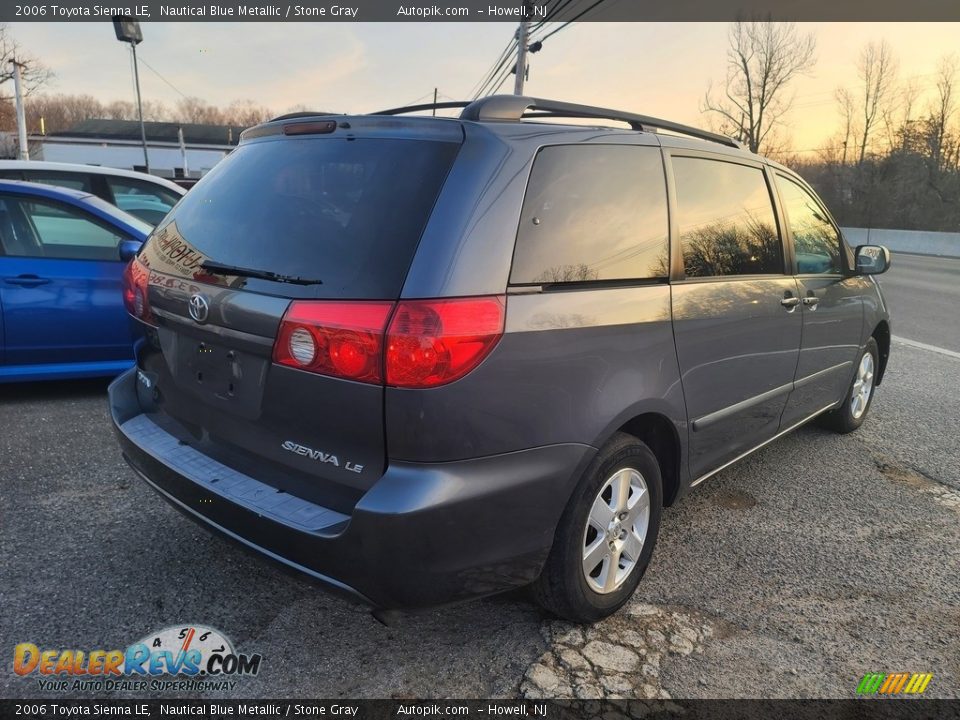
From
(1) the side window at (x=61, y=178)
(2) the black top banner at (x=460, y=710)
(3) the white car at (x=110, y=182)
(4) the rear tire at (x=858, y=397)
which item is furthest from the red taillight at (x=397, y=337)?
(1) the side window at (x=61, y=178)

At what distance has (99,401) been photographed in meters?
4.95

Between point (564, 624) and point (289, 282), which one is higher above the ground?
point (289, 282)

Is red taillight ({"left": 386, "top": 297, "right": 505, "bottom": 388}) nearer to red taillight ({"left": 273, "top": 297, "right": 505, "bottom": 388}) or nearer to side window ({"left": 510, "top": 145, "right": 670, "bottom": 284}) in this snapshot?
red taillight ({"left": 273, "top": 297, "right": 505, "bottom": 388})

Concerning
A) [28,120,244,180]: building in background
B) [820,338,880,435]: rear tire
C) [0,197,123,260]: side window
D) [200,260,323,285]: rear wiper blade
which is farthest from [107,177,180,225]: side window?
[28,120,244,180]: building in background

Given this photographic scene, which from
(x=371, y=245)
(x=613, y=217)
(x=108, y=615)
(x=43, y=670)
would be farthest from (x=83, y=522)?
(x=613, y=217)

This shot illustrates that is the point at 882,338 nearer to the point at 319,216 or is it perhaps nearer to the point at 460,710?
the point at 460,710

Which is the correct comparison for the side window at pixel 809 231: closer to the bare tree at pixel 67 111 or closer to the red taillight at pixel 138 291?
the red taillight at pixel 138 291

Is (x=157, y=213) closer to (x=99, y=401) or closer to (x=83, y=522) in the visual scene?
(x=99, y=401)

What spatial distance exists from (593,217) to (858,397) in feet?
11.4

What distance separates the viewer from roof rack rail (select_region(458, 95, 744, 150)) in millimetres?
2225

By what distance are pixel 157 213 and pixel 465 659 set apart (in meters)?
5.85

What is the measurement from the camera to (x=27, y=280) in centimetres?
463

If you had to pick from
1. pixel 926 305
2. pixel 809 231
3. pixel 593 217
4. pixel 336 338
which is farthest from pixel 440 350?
pixel 926 305

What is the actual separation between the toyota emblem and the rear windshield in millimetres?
79
